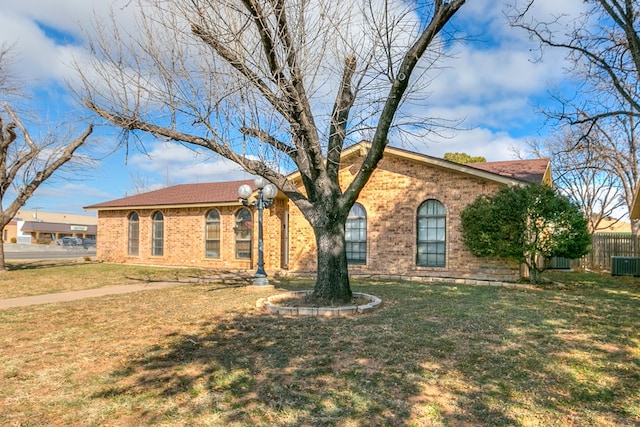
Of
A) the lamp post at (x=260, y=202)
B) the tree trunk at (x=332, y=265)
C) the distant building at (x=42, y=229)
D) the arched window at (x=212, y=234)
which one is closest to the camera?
the tree trunk at (x=332, y=265)

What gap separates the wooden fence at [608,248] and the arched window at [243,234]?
1420cm

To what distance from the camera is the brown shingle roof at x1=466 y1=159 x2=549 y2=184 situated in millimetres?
13932

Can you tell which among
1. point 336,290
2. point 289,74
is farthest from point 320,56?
point 336,290

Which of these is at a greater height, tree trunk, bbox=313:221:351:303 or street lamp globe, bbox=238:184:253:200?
street lamp globe, bbox=238:184:253:200

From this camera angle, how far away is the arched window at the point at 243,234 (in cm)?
1744

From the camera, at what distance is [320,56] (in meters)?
6.61

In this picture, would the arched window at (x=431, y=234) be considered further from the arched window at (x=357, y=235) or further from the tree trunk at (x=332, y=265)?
the tree trunk at (x=332, y=265)

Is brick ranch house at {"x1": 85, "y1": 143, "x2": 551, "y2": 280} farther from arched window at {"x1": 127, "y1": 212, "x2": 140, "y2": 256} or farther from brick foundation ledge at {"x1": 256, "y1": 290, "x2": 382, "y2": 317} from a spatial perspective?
brick foundation ledge at {"x1": 256, "y1": 290, "x2": 382, "y2": 317}

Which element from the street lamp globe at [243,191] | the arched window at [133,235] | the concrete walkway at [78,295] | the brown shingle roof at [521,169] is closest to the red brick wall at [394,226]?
the brown shingle roof at [521,169]

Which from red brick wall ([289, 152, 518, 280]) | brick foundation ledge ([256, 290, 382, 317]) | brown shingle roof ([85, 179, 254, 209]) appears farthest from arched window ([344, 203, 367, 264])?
brick foundation ledge ([256, 290, 382, 317])

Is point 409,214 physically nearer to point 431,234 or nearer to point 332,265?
point 431,234

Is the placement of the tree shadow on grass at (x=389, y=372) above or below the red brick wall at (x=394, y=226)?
below

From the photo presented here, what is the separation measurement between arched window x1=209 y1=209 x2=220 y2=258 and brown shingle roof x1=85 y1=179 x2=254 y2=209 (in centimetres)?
80

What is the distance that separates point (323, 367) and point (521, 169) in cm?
1375
